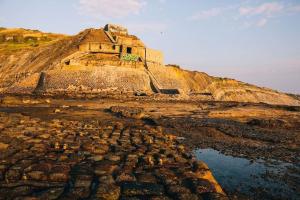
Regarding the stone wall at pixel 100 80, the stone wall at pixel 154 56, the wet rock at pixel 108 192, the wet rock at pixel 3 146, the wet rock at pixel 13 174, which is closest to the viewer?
the wet rock at pixel 108 192

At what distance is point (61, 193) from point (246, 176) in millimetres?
6560

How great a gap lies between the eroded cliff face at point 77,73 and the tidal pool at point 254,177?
4333cm

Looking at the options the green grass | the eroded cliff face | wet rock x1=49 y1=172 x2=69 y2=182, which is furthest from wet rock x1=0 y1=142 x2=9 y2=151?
the green grass

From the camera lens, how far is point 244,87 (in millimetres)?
105750

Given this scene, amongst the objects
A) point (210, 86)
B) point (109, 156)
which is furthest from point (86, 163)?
point (210, 86)

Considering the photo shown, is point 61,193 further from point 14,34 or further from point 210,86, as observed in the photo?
point 14,34

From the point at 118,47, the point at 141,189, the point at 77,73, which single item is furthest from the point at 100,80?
the point at 141,189

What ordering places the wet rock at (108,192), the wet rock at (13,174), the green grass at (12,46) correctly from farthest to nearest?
the green grass at (12,46) → the wet rock at (13,174) → the wet rock at (108,192)

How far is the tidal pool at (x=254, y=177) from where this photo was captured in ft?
28.7

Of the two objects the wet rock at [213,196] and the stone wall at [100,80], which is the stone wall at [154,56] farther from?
the wet rock at [213,196]

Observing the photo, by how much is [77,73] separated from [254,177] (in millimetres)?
48622

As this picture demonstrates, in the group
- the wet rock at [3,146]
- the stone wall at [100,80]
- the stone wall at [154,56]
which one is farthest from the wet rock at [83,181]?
the stone wall at [154,56]

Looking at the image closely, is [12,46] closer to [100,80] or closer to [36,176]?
[100,80]

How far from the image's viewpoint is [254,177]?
10.3 meters
